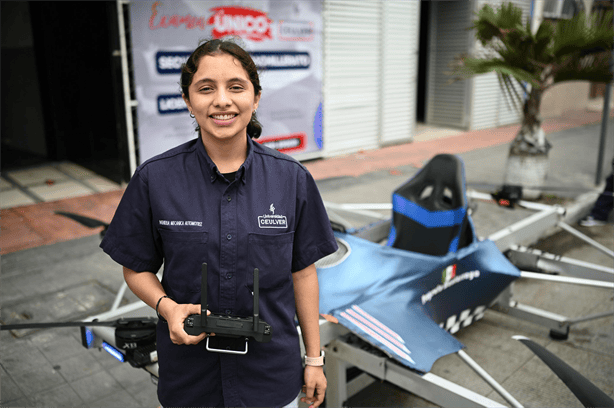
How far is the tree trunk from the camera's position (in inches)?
301

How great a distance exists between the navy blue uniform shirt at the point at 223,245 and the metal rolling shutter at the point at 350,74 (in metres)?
9.07

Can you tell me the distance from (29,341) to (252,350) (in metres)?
2.89

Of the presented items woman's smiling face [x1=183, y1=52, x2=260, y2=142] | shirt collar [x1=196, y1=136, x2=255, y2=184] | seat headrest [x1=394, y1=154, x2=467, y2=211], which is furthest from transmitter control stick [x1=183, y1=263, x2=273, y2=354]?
seat headrest [x1=394, y1=154, x2=467, y2=211]

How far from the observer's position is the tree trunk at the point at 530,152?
7.63 meters

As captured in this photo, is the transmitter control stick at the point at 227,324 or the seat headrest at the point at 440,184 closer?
the transmitter control stick at the point at 227,324

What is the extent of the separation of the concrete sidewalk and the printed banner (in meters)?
1.52

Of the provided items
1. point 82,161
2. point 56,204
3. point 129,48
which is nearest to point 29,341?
point 56,204

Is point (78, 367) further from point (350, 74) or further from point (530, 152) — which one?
point (350, 74)

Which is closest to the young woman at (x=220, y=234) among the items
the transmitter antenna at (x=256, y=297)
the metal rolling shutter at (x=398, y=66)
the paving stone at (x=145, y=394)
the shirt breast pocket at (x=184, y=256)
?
the shirt breast pocket at (x=184, y=256)

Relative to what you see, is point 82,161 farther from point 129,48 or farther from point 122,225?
point 122,225

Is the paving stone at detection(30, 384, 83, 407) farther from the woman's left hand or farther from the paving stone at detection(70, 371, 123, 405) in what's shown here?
the woman's left hand

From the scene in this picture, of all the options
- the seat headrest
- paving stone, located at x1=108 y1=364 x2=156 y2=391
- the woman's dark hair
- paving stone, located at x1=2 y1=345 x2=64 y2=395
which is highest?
the woman's dark hair

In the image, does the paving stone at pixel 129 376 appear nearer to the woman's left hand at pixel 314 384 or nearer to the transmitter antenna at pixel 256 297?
the woman's left hand at pixel 314 384

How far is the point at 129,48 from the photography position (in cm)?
747
